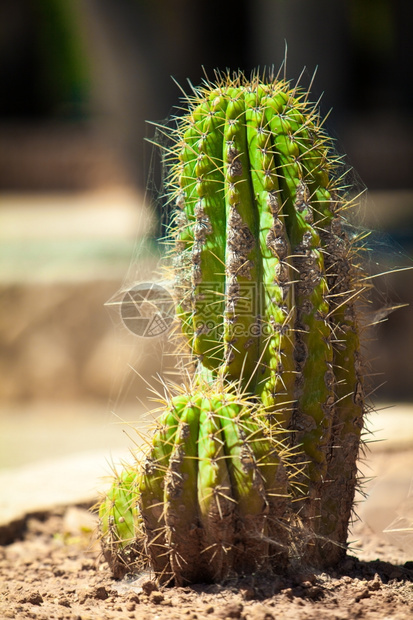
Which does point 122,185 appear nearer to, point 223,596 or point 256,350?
point 256,350

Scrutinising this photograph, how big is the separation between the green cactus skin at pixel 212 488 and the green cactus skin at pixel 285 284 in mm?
161

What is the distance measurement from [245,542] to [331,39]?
779 centimetres

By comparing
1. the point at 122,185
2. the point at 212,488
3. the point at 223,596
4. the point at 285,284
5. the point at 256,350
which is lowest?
the point at 223,596

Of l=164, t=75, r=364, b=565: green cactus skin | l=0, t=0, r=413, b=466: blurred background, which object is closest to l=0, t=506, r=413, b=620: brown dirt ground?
l=164, t=75, r=364, b=565: green cactus skin

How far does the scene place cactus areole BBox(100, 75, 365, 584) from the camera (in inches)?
79.1

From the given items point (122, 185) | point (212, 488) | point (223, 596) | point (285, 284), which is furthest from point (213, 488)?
point (122, 185)

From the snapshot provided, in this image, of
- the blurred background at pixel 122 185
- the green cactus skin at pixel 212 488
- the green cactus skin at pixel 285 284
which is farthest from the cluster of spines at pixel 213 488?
the blurred background at pixel 122 185

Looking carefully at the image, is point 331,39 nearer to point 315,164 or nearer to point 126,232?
point 126,232

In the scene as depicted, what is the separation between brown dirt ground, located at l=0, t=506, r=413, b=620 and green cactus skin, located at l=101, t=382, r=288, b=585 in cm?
8

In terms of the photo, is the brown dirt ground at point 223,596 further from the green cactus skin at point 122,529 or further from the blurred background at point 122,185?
the blurred background at point 122,185

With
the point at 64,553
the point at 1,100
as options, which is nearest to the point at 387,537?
the point at 64,553

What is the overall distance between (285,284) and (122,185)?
12.5 m

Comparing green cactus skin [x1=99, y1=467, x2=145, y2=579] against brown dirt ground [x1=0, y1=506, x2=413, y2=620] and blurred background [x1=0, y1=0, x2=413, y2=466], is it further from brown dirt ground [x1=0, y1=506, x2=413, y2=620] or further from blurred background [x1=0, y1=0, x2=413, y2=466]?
blurred background [x1=0, y1=0, x2=413, y2=466]

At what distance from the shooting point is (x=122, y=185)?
14289 millimetres
